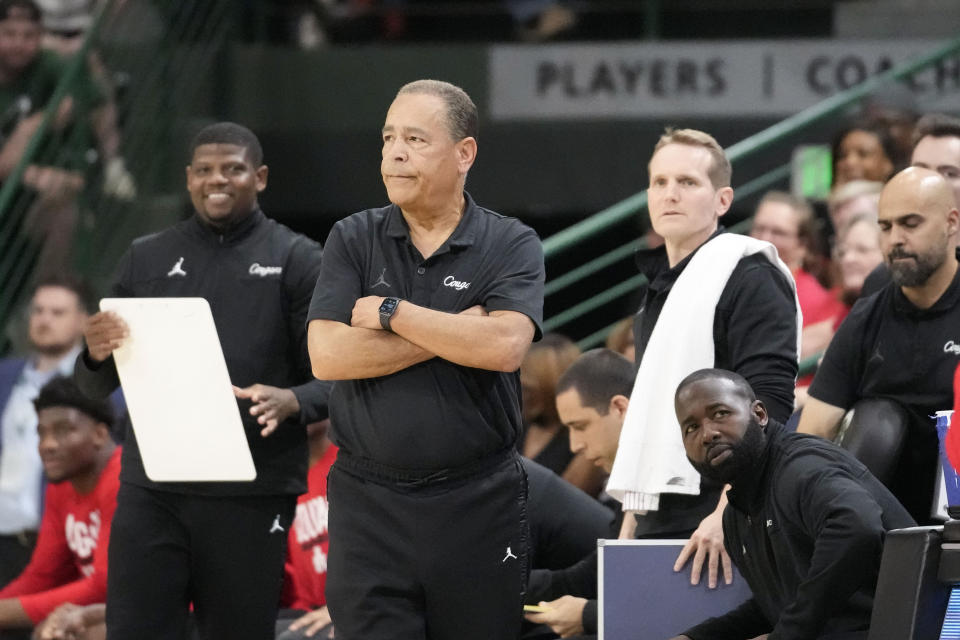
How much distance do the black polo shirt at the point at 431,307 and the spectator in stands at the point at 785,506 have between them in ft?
1.53

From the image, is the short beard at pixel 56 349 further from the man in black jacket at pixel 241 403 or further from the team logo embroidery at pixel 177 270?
the team logo embroidery at pixel 177 270

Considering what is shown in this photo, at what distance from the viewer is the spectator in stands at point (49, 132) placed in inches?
298

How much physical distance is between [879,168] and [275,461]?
3404 mm

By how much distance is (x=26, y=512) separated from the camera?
255 inches

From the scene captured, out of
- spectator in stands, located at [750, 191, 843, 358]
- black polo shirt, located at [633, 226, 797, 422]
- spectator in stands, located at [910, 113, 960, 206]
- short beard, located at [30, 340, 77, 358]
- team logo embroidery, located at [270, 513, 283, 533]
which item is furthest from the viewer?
short beard, located at [30, 340, 77, 358]

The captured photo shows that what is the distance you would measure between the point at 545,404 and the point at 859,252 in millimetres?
1318

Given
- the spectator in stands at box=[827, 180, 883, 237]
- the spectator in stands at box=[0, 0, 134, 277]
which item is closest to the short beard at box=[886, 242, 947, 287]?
the spectator in stands at box=[827, 180, 883, 237]

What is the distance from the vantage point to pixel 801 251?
6.58 metres

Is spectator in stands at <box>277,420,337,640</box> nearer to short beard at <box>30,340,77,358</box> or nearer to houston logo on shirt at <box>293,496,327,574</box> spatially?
houston logo on shirt at <box>293,496,327,574</box>

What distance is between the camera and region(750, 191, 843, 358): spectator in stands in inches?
247

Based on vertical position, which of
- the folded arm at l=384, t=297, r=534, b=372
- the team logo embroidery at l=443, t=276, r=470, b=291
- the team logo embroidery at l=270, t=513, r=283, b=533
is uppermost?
the team logo embroidery at l=443, t=276, r=470, b=291

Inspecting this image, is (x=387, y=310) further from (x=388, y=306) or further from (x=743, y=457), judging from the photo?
(x=743, y=457)

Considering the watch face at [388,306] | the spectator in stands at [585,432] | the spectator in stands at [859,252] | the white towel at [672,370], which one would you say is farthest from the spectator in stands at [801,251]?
the watch face at [388,306]

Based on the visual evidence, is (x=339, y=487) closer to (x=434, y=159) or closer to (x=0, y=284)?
(x=434, y=159)
